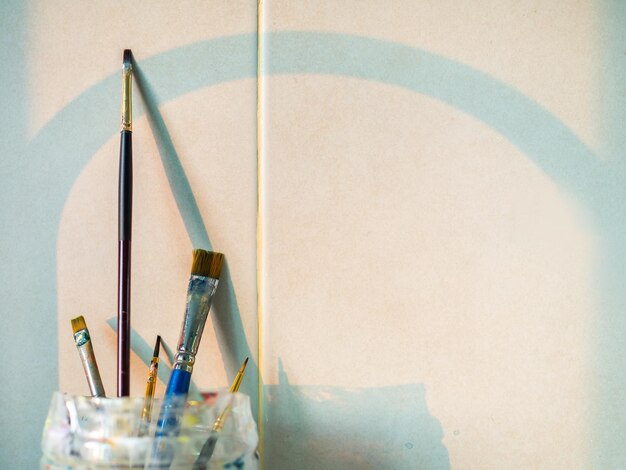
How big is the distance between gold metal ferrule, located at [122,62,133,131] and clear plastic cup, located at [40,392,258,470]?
0.75 feet

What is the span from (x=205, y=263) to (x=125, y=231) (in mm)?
68

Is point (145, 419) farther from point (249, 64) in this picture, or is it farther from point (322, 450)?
point (249, 64)

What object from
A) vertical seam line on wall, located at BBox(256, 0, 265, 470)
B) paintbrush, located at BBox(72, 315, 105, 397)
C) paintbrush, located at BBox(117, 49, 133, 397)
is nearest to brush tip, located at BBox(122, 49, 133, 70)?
paintbrush, located at BBox(117, 49, 133, 397)

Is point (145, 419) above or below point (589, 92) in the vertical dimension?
below

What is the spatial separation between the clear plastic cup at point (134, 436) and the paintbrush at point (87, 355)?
88mm

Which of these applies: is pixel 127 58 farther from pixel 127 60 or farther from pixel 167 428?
pixel 167 428

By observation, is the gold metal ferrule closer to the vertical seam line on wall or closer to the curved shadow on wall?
the vertical seam line on wall

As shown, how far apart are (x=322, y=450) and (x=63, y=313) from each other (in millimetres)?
252

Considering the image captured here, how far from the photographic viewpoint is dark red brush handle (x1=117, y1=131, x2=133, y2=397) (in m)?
0.52

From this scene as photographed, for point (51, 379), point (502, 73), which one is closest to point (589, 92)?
point (502, 73)

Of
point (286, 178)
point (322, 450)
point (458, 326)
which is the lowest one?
point (322, 450)

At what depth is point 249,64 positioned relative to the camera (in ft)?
1.86

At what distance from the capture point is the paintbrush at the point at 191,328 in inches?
17.2

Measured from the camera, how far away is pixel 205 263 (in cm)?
54
